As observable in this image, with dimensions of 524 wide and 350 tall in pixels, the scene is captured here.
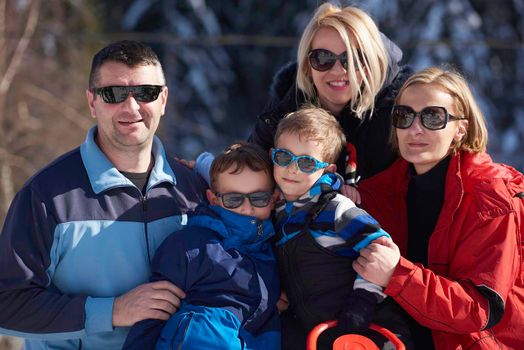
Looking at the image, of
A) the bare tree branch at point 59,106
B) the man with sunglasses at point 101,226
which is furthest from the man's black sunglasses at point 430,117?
the bare tree branch at point 59,106

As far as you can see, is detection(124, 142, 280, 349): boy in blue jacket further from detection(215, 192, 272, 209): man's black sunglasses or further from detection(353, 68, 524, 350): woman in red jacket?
detection(353, 68, 524, 350): woman in red jacket

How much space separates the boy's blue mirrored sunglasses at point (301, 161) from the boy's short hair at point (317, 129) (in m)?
0.07

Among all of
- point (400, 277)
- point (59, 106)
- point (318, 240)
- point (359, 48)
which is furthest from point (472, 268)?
point (59, 106)

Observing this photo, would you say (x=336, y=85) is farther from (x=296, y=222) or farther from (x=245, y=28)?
(x=245, y=28)

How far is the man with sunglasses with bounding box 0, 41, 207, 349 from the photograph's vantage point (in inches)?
103

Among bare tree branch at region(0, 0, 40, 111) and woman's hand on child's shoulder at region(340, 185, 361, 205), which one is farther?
bare tree branch at region(0, 0, 40, 111)

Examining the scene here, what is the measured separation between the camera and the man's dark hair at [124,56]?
2.84m

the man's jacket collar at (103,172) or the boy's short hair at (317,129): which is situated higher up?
the boy's short hair at (317,129)

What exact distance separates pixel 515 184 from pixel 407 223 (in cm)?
51

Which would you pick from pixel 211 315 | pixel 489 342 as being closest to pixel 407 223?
pixel 489 342

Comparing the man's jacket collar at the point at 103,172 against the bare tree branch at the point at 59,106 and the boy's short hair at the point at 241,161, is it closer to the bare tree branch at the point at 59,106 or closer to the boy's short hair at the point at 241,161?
the boy's short hair at the point at 241,161

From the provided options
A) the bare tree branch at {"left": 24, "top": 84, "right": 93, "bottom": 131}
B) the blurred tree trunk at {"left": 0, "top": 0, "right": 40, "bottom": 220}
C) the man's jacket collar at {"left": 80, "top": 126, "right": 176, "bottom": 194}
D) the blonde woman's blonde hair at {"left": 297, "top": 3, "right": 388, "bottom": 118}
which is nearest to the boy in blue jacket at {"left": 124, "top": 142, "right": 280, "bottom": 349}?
the man's jacket collar at {"left": 80, "top": 126, "right": 176, "bottom": 194}

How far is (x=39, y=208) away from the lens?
263 centimetres

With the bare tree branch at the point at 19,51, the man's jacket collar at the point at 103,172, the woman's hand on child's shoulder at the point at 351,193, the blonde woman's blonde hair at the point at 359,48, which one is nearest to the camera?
the man's jacket collar at the point at 103,172
